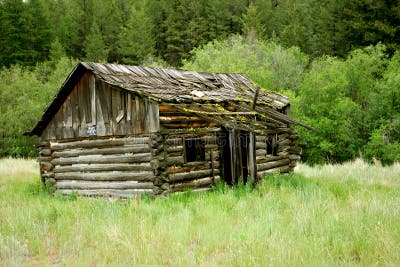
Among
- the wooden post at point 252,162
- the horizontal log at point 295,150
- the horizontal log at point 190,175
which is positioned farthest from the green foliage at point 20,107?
the wooden post at point 252,162

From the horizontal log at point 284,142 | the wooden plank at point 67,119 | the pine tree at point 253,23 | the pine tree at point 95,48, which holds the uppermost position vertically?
the pine tree at point 253,23

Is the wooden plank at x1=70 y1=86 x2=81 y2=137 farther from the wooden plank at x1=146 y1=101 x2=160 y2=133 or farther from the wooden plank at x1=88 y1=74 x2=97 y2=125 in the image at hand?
the wooden plank at x1=146 y1=101 x2=160 y2=133

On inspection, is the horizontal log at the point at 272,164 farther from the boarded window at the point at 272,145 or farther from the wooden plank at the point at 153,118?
the wooden plank at the point at 153,118

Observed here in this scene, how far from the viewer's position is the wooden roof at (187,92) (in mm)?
12923

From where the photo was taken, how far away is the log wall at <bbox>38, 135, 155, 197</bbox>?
13148 millimetres

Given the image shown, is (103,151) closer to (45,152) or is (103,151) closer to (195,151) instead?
(195,151)

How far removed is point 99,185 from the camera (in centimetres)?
1453

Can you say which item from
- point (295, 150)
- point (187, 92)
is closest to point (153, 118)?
point (187, 92)

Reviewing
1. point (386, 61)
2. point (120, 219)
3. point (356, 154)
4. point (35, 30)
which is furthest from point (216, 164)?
point (35, 30)

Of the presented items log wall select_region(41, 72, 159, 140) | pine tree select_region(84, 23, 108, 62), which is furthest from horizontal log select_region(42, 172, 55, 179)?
pine tree select_region(84, 23, 108, 62)

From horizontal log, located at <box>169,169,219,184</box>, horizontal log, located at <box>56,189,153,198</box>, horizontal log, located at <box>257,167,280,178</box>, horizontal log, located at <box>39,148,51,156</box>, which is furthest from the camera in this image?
horizontal log, located at <box>39,148,51,156</box>

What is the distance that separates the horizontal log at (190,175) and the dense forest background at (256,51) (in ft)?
49.7

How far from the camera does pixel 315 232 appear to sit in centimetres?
738

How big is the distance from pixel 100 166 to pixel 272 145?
25.1 feet
